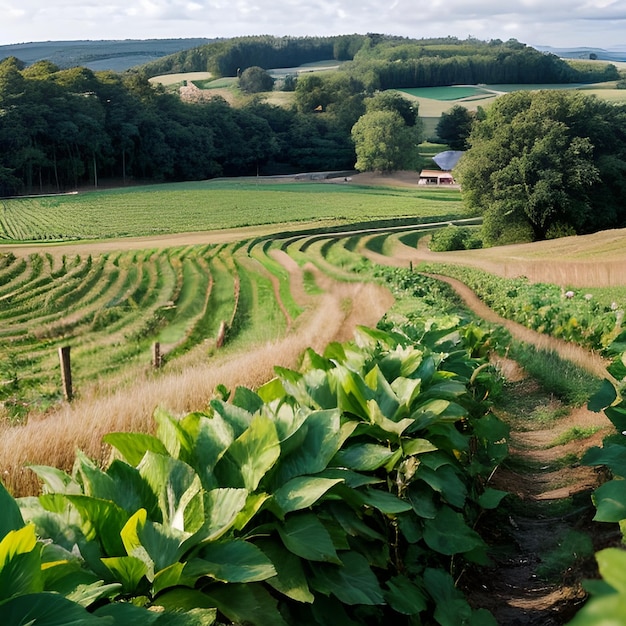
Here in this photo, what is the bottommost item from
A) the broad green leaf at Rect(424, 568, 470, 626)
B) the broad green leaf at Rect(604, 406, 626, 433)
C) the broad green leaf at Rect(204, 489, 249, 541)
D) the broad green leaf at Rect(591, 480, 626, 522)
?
the broad green leaf at Rect(424, 568, 470, 626)

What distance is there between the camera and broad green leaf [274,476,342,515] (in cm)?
151

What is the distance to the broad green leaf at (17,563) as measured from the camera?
3.29 ft

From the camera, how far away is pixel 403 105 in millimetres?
46500

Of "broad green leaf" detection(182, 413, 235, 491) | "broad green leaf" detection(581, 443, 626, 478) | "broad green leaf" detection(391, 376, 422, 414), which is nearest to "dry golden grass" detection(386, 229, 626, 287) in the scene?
"broad green leaf" detection(581, 443, 626, 478)

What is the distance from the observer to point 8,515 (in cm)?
117

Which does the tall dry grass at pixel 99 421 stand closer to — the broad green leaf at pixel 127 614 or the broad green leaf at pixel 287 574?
the broad green leaf at pixel 287 574

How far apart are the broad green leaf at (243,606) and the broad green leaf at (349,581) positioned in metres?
0.21

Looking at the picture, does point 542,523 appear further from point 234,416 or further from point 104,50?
point 104,50

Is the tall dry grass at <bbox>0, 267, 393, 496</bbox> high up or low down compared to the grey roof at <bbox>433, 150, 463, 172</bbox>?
up

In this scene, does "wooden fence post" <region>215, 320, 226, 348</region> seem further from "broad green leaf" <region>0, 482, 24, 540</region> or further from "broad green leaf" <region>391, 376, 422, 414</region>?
"broad green leaf" <region>0, 482, 24, 540</region>

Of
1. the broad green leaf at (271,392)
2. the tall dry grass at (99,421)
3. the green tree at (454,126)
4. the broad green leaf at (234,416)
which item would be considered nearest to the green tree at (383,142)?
the green tree at (454,126)

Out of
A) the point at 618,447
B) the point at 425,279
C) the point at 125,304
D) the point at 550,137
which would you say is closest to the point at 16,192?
the point at 125,304

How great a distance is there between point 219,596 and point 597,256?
1578cm

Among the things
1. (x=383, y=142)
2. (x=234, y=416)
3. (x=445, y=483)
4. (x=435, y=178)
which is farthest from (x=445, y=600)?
(x=383, y=142)
